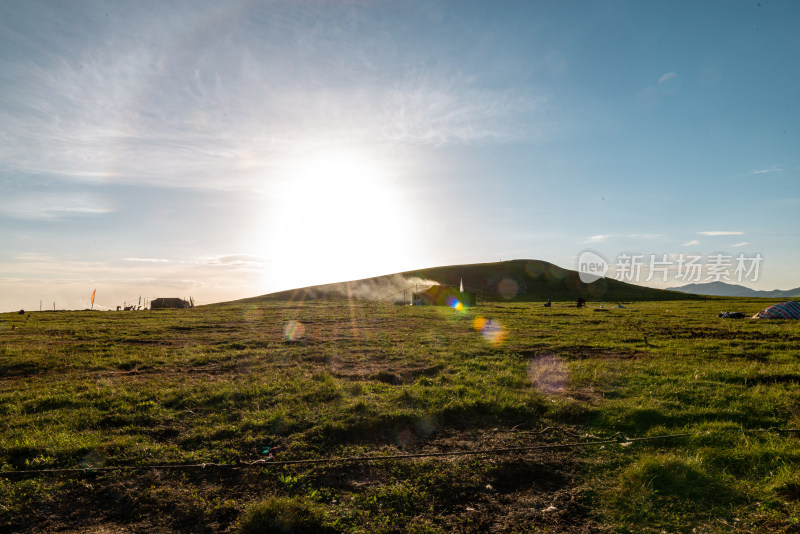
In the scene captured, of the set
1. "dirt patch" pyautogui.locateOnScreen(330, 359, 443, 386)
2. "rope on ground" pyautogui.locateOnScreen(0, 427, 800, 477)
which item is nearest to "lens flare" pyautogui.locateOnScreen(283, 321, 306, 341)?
"dirt patch" pyautogui.locateOnScreen(330, 359, 443, 386)

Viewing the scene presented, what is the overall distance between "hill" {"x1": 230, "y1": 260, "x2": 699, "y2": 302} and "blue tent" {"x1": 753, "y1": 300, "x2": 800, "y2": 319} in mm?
57657

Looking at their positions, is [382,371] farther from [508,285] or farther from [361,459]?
[508,285]

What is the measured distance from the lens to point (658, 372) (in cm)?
1301

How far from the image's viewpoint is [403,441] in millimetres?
8586

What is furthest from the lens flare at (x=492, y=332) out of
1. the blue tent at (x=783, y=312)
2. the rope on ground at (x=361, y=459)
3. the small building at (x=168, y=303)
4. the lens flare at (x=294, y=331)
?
the small building at (x=168, y=303)

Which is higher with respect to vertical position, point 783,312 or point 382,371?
point 783,312

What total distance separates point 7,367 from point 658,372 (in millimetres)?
20984

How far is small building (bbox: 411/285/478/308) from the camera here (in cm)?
6019

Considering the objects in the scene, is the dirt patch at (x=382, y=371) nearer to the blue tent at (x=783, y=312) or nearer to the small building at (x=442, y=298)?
the blue tent at (x=783, y=312)

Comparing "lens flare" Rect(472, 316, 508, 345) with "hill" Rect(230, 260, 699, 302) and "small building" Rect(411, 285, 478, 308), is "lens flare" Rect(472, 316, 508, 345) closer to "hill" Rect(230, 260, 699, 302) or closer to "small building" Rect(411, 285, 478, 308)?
"small building" Rect(411, 285, 478, 308)

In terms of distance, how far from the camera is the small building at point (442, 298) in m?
60.2

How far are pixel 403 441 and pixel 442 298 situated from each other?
53.2 meters

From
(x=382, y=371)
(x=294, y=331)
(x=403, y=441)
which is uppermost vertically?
(x=294, y=331)

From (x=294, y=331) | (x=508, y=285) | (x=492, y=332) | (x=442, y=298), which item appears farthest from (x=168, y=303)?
(x=508, y=285)
